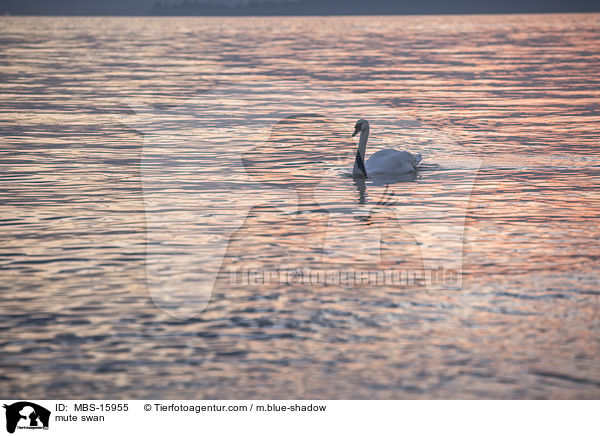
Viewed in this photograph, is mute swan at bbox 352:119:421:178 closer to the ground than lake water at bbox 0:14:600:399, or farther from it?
farther from it

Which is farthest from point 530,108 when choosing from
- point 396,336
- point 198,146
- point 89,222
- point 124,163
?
point 396,336

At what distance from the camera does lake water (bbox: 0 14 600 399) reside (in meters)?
9.46

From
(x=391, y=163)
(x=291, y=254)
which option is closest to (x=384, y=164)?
(x=391, y=163)

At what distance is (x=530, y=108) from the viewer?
33375 millimetres
